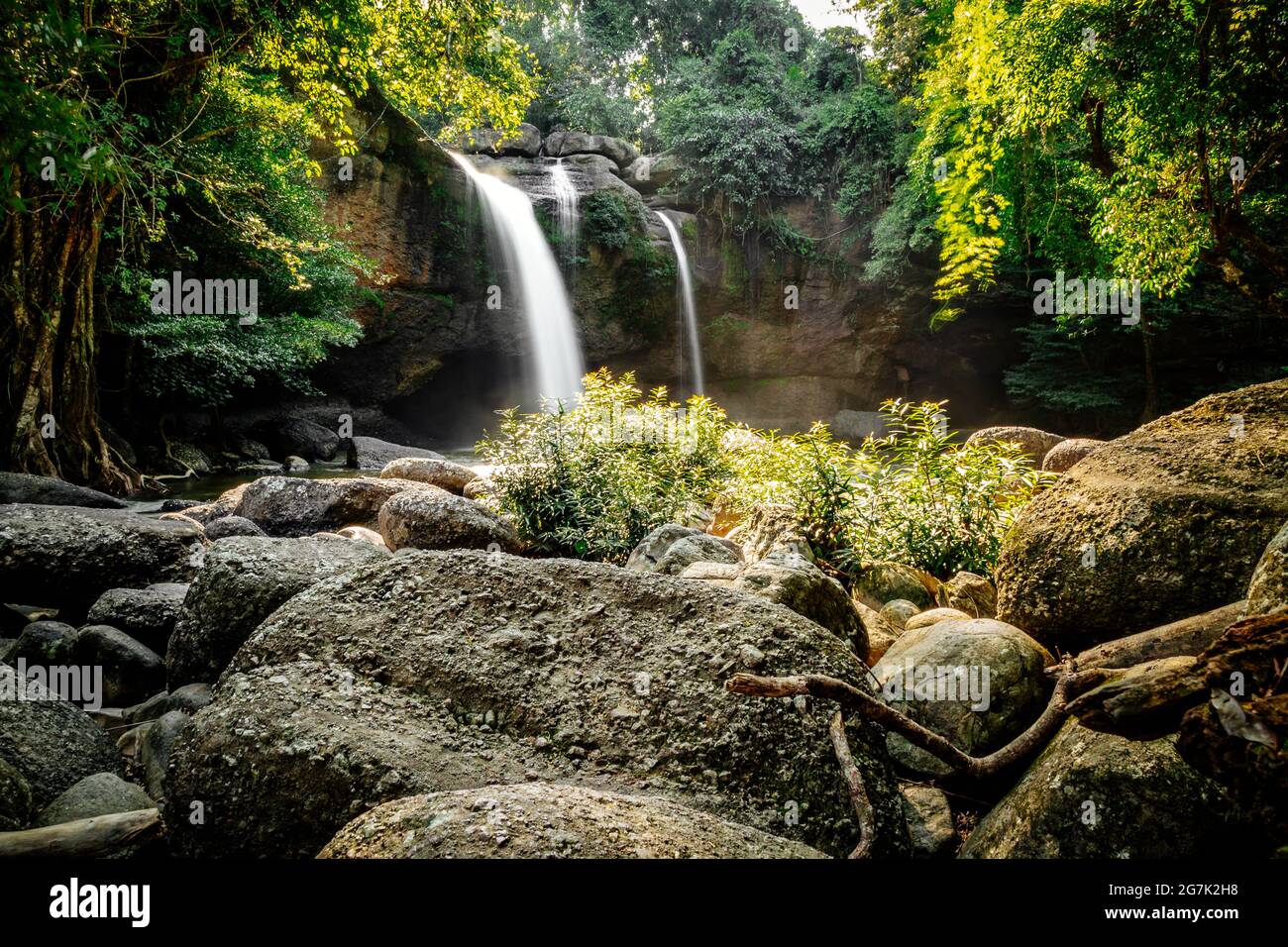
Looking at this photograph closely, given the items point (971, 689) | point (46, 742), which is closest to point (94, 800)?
point (46, 742)

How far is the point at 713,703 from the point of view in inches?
92.9

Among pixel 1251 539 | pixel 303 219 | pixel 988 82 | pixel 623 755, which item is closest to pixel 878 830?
pixel 623 755

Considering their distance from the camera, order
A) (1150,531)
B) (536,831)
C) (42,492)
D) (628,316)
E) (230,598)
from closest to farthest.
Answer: (536,831) < (1150,531) < (230,598) < (42,492) < (628,316)

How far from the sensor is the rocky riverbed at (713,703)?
169cm

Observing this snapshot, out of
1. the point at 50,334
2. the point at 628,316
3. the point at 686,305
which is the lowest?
the point at 50,334

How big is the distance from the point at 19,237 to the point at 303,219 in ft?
17.5

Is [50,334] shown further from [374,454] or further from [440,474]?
[374,454]

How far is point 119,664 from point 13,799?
2.04 metres

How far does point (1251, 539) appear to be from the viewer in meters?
2.98

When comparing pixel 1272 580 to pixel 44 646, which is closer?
pixel 1272 580

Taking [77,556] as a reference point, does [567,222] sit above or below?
above

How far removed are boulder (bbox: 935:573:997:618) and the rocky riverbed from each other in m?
0.54

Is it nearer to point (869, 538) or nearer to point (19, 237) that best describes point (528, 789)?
point (869, 538)
